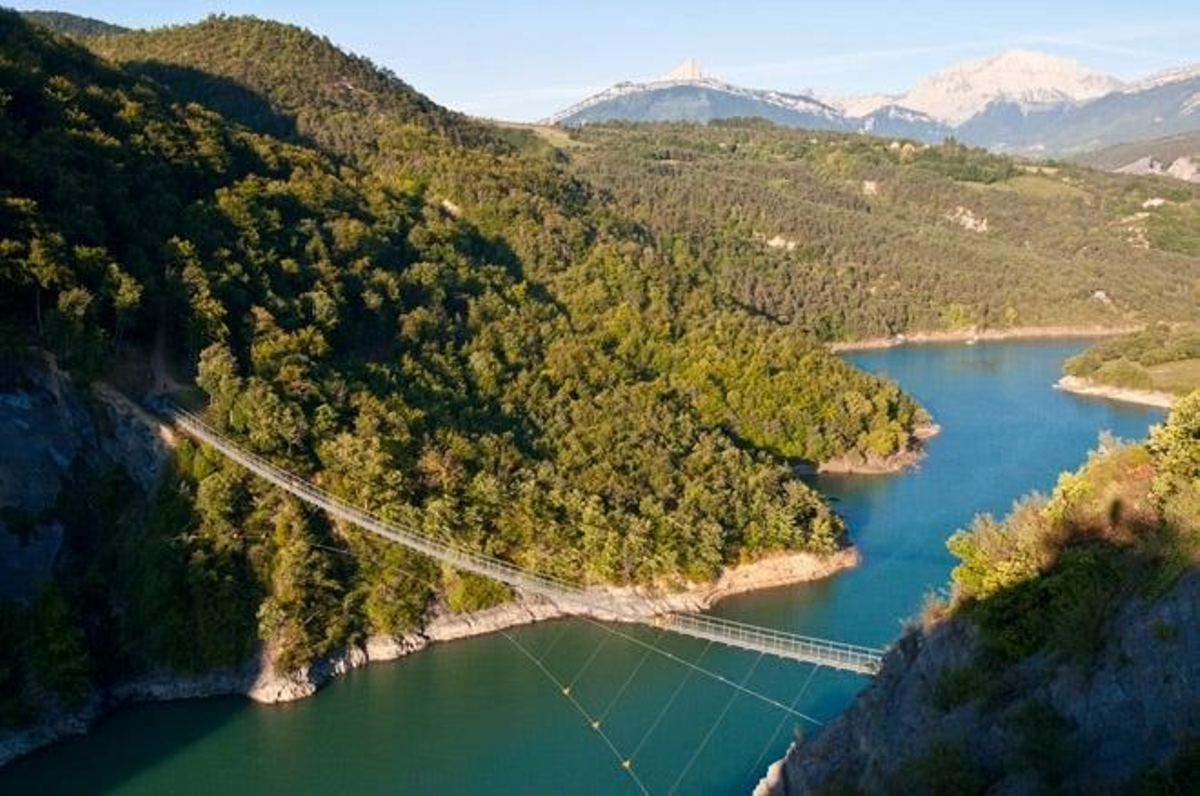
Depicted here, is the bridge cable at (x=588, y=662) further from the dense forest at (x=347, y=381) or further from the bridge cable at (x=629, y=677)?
the dense forest at (x=347, y=381)

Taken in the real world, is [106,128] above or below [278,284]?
above

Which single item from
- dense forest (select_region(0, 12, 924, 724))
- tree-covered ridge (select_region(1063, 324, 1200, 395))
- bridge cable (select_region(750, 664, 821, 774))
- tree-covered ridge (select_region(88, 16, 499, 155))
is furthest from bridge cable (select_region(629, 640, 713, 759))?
tree-covered ridge (select_region(1063, 324, 1200, 395))

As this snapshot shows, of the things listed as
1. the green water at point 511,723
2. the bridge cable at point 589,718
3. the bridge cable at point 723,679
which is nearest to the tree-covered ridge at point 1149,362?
the green water at point 511,723

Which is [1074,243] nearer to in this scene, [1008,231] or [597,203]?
[1008,231]

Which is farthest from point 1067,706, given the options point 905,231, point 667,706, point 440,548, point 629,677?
point 905,231

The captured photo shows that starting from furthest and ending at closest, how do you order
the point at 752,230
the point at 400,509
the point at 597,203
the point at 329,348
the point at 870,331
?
the point at 752,230 → the point at 870,331 → the point at 597,203 → the point at 329,348 → the point at 400,509

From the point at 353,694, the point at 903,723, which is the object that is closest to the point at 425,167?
the point at 353,694

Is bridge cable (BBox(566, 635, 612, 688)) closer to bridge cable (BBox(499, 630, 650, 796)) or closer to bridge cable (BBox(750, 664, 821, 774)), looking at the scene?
bridge cable (BBox(499, 630, 650, 796))

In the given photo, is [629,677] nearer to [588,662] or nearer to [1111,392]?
[588,662]
